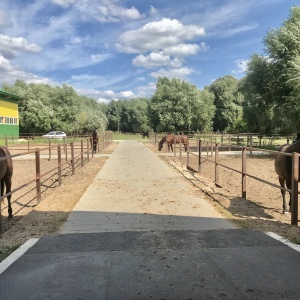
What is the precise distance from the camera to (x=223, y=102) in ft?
209

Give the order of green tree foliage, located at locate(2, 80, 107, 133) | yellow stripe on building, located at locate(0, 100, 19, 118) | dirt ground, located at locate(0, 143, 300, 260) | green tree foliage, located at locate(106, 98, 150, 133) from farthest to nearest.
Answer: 1. green tree foliage, located at locate(106, 98, 150, 133)
2. green tree foliage, located at locate(2, 80, 107, 133)
3. yellow stripe on building, located at locate(0, 100, 19, 118)
4. dirt ground, located at locate(0, 143, 300, 260)

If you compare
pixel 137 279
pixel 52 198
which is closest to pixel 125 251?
pixel 137 279

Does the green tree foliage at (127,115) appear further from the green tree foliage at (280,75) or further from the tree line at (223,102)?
the green tree foliage at (280,75)

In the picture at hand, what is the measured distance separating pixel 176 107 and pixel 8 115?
22580 millimetres

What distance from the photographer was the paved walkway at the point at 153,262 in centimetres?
281

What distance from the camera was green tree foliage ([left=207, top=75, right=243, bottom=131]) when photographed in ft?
204

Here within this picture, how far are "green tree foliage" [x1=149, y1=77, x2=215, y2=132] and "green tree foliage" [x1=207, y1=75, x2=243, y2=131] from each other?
426 inches

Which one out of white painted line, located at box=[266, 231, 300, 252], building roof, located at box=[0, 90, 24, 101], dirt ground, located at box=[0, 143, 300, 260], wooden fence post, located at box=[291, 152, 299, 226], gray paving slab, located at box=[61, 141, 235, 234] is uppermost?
building roof, located at box=[0, 90, 24, 101]

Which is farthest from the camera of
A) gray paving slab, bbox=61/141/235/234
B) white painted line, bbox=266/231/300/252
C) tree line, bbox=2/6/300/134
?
tree line, bbox=2/6/300/134

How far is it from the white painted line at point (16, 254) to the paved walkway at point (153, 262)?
0.06 metres

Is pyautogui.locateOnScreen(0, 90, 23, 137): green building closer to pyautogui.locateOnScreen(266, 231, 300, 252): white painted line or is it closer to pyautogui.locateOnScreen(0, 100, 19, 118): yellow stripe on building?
pyautogui.locateOnScreen(0, 100, 19, 118): yellow stripe on building

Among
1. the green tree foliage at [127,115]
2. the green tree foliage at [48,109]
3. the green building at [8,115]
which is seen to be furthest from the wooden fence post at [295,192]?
the green tree foliage at [127,115]

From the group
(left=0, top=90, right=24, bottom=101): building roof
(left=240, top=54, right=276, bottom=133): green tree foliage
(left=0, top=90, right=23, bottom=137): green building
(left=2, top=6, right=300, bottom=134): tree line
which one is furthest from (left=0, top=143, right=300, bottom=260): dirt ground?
(left=0, top=90, right=23, bottom=137): green building

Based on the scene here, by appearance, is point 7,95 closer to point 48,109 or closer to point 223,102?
point 48,109
